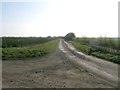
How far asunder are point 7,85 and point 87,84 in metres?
3.41

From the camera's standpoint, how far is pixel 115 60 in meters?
17.6

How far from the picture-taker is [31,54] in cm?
2142

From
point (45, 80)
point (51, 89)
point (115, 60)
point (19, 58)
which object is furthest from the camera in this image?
point (19, 58)

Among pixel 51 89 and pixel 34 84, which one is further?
pixel 34 84

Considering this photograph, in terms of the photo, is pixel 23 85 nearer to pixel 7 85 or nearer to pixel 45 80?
pixel 7 85

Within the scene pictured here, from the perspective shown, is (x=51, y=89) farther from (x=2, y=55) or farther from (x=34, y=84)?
(x=2, y=55)

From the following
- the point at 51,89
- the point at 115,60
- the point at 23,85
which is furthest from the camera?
the point at 115,60

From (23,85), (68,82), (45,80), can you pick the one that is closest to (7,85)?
(23,85)

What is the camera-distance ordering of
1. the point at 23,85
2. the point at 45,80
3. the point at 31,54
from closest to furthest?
the point at 23,85, the point at 45,80, the point at 31,54

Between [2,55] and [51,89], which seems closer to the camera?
[51,89]

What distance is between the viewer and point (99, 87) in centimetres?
859

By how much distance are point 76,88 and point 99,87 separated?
0.98 meters

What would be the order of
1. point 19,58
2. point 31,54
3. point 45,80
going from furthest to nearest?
point 31,54 → point 19,58 → point 45,80

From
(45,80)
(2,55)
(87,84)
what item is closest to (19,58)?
(2,55)
